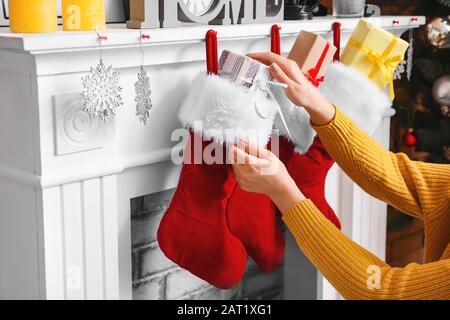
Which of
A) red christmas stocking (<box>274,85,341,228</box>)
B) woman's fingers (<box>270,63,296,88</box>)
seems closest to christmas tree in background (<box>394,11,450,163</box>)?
red christmas stocking (<box>274,85,341,228</box>)

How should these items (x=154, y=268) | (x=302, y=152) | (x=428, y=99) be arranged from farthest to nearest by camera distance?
(x=428, y=99)
(x=154, y=268)
(x=302, y=152)

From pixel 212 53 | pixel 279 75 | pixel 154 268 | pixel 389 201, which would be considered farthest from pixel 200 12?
pixel 154 268

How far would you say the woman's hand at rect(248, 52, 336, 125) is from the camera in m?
1.33

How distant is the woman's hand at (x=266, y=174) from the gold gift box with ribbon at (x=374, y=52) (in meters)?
0.42

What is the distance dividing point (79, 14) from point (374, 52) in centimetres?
68

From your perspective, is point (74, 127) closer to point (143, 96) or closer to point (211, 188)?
point (143, 96)

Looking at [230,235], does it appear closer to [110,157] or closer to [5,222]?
[110,157]

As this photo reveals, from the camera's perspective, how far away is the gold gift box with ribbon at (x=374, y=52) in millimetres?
1525

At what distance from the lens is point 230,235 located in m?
1.48

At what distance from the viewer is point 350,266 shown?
123 centimetres

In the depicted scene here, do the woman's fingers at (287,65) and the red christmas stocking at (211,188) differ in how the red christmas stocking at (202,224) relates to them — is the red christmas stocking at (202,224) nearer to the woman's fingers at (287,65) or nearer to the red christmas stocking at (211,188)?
the red christmas stocking at (211,188)

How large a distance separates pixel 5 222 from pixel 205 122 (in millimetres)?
427

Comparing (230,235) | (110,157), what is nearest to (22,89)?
(110,157)
